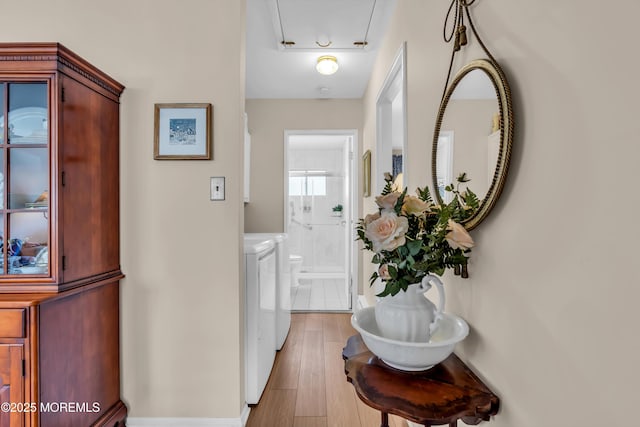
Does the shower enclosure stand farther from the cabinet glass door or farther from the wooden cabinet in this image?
the cabinet glass door

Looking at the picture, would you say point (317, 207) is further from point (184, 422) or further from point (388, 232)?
point (388, 232)

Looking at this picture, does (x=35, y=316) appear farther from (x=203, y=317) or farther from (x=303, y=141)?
(x=303, y=141)

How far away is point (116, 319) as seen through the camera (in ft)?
5.74

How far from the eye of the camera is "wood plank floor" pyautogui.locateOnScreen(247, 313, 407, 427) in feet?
6.22

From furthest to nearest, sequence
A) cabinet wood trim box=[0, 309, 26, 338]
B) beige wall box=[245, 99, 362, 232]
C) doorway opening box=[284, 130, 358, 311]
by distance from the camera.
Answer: doorway opening box=[284, 130, 358, 311], beige wall box=[245, 99, 362, 232], cabinet wood trim box=[0, 309, 26, 338]

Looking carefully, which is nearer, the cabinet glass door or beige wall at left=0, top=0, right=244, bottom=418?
the cabinet glass door

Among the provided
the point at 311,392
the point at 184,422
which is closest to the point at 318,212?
the point at 311,392

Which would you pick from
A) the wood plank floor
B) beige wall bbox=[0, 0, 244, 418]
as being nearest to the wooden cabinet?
beige wall bbox=[0, 0, 244, 418]

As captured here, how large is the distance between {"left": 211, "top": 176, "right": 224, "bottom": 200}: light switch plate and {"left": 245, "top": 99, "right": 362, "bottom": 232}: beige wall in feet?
→ 6.90

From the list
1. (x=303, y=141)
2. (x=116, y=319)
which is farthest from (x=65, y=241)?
(x=303, y=141)

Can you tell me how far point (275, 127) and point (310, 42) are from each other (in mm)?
1373

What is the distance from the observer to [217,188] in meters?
1.76

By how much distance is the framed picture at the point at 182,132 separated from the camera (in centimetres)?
175

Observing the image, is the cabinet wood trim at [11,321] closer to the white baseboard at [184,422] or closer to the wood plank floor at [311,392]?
the white baseboard at [184,422]
